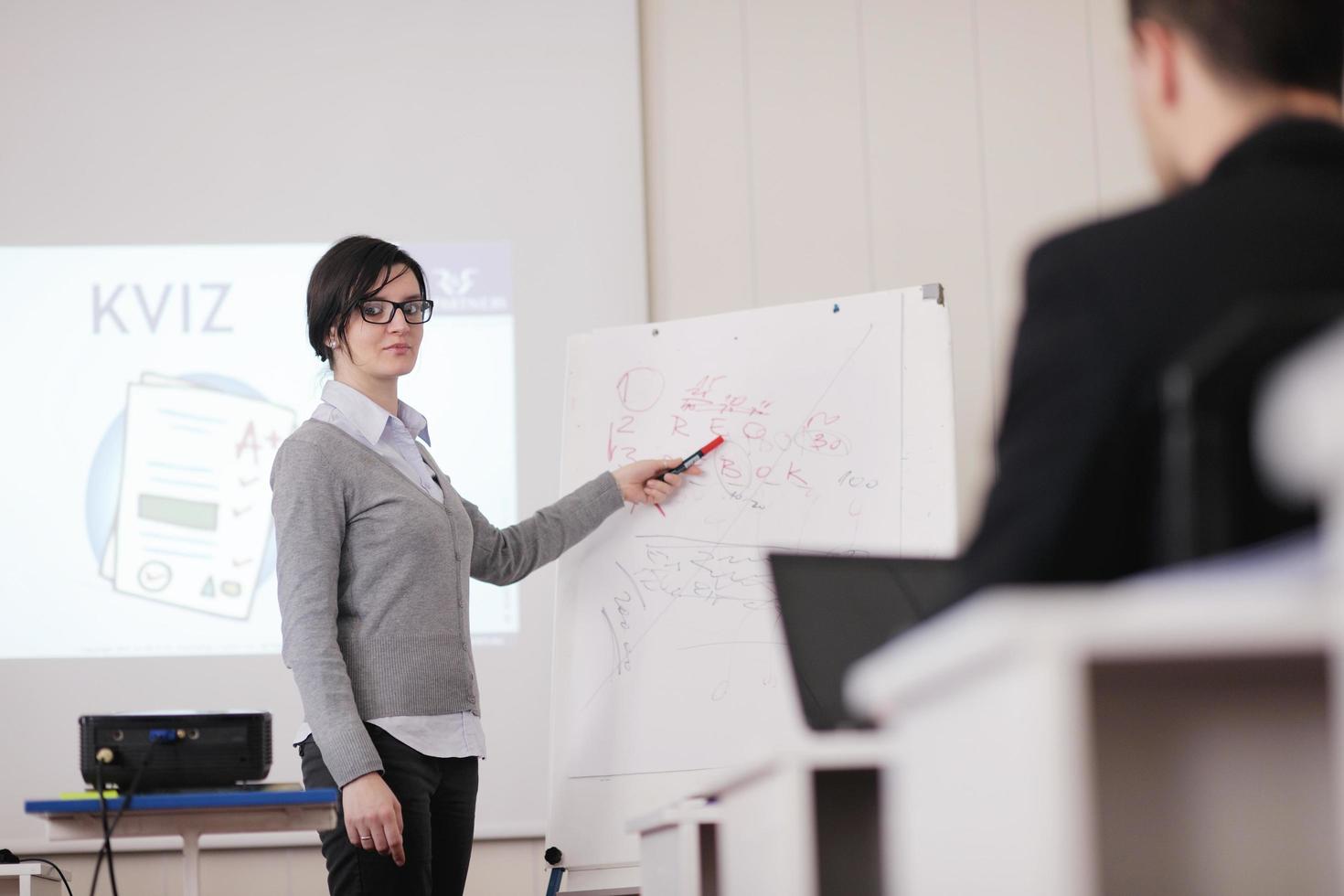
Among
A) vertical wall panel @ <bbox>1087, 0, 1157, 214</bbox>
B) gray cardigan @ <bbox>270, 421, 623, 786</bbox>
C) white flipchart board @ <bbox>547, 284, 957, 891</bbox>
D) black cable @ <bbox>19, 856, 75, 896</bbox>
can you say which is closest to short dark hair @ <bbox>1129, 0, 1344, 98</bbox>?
gray cardigan @ <bbox>270, 421, 623, 786</bbox>

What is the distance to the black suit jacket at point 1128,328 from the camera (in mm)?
931

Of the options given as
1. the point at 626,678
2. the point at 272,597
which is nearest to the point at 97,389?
the point at 272,597

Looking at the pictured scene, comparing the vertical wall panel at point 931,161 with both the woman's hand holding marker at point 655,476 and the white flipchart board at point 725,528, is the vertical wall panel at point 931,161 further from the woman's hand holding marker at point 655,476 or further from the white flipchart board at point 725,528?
the woman's hand holding marker at point 655,476

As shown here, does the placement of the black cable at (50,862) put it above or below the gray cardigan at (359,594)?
below

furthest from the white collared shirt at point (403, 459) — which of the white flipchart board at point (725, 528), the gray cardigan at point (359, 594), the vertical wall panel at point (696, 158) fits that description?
the vertical wall panel at point (696, 158)

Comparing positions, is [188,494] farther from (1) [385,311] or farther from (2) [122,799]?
(2) [122,799]

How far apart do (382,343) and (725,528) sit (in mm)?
829

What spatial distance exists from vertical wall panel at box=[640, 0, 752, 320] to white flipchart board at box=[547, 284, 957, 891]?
737 mm

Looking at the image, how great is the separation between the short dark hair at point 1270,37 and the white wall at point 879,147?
8.05ft

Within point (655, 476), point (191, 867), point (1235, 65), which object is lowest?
point (191, 867)

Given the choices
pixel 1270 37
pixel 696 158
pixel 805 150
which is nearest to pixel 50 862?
pixel 696 158

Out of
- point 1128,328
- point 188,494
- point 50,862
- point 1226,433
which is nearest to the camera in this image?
point 1226,433

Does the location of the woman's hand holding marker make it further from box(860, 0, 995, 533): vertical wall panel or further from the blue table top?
box(860, 0, 995, 533): vertical wall panel

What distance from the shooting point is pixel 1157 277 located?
95cm
